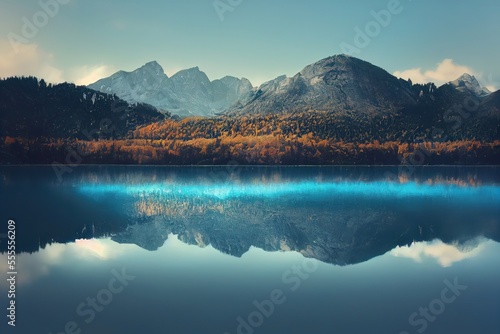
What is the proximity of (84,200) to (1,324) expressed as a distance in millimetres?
50052

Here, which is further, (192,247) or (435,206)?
(435,206)

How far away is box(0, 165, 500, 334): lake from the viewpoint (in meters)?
18.3

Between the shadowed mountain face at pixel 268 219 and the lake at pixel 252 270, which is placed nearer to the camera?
the lake at pixel 252 270

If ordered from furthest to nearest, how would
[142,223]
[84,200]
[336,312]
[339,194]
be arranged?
[339,194] < [84,200] < [142,223] < [336,312]

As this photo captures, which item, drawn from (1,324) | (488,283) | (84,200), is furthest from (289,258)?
(84,200)

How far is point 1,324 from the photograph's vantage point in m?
17.2

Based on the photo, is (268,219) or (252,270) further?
(268,219)

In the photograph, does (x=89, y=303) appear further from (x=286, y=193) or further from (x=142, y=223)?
(x=286, y=193)

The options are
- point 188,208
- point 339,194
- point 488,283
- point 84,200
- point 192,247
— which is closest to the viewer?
point 488,283

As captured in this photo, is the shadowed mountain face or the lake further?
the shadowed mountain face

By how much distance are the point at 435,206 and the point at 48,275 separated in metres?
54.6

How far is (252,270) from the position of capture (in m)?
26.9

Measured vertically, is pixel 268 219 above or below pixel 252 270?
below

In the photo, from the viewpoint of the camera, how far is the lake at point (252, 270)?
18297mm
